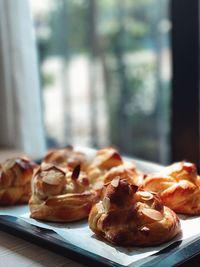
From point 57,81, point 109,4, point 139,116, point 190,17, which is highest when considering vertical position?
point 109,4

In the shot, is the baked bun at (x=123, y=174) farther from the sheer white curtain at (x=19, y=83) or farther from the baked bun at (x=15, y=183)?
the sheer white curtain at (x=19, y=83)

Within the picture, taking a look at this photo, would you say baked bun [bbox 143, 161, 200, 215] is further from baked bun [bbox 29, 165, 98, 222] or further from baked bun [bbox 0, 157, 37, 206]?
baked bun [bbox 0, 157, 37, 206]

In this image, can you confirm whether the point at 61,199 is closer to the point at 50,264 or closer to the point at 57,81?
the point at 50,264

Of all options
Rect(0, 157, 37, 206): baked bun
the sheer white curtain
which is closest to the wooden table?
Rect(0, 157, 37, 206): baked bun

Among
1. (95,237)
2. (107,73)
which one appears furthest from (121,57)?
(95,237)

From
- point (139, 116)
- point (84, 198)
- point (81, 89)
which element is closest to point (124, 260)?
point (84, 198)

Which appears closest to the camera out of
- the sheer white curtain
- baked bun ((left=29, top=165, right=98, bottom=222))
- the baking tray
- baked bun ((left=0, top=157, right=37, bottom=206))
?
the baking tray

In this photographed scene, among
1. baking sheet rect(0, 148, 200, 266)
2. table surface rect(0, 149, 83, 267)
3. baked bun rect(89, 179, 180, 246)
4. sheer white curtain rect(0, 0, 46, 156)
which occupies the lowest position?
table surface rect(0, 149, 83, 267)

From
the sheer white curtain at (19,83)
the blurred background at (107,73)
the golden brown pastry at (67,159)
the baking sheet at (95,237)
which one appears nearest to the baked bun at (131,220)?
the baking sheet at (95,237)
